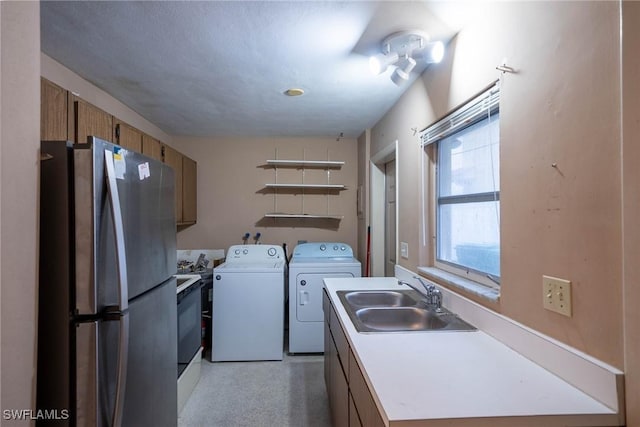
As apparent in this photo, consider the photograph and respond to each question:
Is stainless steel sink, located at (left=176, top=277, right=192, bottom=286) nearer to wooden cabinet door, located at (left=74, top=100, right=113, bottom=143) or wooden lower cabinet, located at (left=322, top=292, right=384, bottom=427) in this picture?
wooden cabinet door, located at (left=74, top=100, right=113, bottom=143)

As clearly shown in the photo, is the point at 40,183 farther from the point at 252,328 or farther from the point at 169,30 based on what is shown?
the point at 252,328

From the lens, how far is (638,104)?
0.73m

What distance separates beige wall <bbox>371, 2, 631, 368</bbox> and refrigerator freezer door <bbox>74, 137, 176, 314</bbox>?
1.49 metres

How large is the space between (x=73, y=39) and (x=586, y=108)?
2.32 m

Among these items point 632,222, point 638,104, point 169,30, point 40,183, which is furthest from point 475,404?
point 169,30

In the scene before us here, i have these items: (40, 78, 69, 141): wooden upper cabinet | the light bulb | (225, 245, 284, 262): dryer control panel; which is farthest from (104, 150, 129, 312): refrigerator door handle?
(225, 245, 284, 262): dryer control panel

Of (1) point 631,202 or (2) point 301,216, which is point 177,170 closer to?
(2) point 301,216

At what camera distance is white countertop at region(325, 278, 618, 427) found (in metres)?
0.79

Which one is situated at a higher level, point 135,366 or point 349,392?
point 135,366

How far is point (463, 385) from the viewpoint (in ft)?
3.05

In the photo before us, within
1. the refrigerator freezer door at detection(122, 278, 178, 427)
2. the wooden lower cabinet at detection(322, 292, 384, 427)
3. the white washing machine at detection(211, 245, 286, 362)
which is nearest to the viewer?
the wooden lower cabinet at detection(322, 292, 384, 427)

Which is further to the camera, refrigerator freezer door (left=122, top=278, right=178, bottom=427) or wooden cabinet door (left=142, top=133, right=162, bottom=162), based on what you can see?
wooden cabinet door (left=142, top=133, right=162, bottom=162)

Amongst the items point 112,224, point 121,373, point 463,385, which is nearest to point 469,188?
point 463,385

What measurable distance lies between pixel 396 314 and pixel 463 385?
2.65 ft
